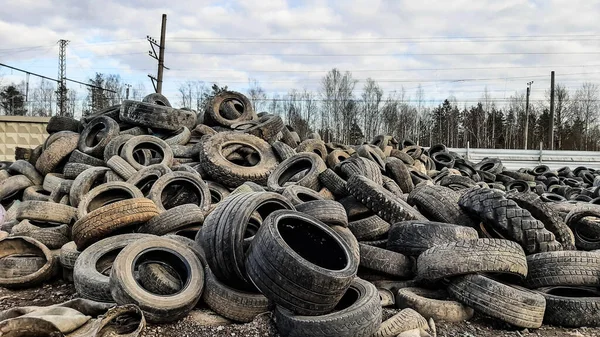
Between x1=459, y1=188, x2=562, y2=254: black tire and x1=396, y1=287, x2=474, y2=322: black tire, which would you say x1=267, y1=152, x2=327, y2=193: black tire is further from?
x1=396, y1=287, x2=474, y2=322: black tire

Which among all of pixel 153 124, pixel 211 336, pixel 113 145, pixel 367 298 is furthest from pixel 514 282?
pixel 153 124

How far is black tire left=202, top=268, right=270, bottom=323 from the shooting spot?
3.74 metres

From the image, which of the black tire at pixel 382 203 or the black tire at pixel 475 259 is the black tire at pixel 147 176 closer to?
the black tire at pixel 382 203

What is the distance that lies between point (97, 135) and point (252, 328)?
7.33 meters

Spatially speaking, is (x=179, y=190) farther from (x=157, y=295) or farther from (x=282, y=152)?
(x=157, y=295)

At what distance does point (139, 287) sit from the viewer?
3.60 m

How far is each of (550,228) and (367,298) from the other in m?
2.79

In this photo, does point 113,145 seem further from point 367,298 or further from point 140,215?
point 367,298

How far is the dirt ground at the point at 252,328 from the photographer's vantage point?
3.50 metres

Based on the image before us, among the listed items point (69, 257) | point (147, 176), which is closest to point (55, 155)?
point (147, 176)

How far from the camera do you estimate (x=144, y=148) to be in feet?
28.0

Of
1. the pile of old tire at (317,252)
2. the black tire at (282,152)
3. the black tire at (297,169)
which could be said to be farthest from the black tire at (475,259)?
the black tire at (282,152)

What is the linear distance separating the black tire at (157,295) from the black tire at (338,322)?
807 mm

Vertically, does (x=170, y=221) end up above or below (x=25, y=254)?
above
